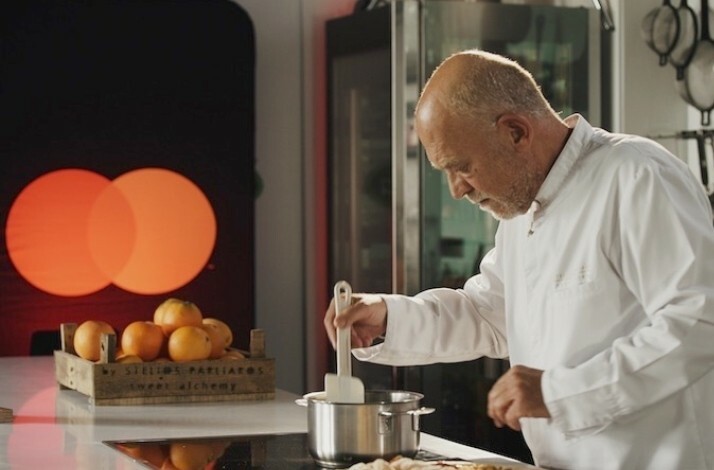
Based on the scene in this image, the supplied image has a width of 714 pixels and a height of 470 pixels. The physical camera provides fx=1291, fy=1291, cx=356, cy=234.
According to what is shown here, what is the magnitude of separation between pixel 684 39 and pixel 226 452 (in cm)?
279

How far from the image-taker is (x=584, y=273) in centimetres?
195

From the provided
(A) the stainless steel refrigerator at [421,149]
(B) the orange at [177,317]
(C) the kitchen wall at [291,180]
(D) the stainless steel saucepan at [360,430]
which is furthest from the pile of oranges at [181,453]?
(C) the kitchen wall at [291,180]

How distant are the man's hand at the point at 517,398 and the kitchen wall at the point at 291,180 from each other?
3202 millimetres

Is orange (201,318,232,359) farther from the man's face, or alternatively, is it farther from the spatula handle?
the man's face

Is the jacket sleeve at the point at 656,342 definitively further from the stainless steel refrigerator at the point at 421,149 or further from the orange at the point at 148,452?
the stainless steel refrigerator at the point at 421,149

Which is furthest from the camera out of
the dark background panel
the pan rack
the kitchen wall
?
the kitchen wall

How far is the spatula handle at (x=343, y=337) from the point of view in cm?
193

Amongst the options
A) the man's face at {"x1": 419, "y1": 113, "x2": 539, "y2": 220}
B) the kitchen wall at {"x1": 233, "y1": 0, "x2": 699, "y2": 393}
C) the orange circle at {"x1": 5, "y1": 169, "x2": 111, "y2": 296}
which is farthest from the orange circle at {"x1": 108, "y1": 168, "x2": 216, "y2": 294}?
the man's face at {"x1": 419, "y1": 113, "x2": 539, "y2": 220}

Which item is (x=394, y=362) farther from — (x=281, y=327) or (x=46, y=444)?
(x=281, y=327)

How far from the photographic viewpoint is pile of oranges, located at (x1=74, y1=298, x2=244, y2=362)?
2.67 metres

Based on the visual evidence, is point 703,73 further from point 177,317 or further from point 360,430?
point 360,430

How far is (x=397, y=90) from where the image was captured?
14.1 feet

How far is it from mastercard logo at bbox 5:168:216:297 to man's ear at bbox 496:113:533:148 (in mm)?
2835

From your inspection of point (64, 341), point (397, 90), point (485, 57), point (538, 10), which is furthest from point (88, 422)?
point (538, 10)
